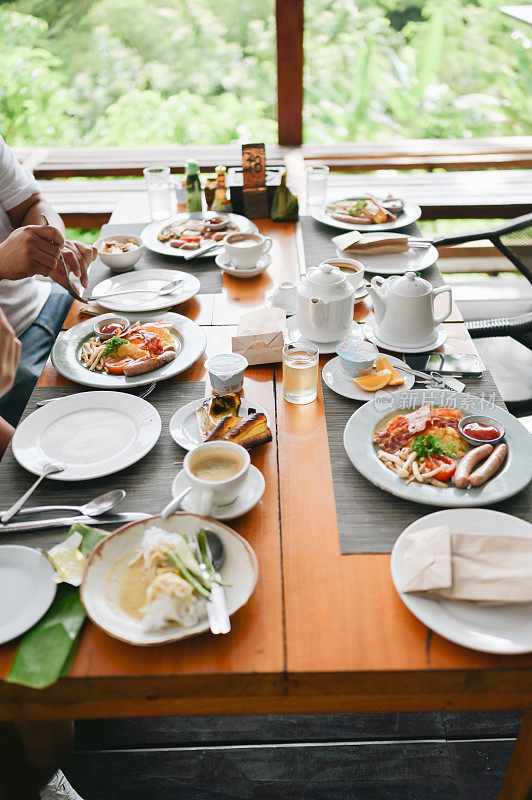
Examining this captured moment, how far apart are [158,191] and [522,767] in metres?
1.89

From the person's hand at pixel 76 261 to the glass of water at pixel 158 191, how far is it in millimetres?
493

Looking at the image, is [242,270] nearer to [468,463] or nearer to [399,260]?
[399,260]

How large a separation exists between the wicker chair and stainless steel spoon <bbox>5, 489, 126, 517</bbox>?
3.89 ft

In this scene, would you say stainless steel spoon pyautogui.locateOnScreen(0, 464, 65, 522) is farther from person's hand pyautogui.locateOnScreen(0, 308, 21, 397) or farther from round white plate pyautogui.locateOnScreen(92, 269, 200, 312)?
round white plate pyautogui.locateOnScreen(92, 269, 200, 312)

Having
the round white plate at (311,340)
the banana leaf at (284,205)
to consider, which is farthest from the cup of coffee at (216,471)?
the banana leaf at (284,205)

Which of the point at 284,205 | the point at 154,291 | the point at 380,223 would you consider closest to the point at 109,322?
the point at 154,291

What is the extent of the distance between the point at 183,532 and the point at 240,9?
6423 mm

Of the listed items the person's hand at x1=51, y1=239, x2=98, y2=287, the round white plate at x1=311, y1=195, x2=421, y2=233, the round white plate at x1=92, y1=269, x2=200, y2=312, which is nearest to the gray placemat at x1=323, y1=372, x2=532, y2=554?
the round white plate at x1=92, y1=269, x2=200, y2=312

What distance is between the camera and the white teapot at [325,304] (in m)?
1.40

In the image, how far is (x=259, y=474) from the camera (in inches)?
42.1

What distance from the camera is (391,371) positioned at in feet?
4.34

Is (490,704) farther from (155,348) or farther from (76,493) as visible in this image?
(155,348)

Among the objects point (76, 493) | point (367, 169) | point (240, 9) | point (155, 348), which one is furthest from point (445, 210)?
point (240, 9)

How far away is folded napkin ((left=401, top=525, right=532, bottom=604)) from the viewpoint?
84 cm
